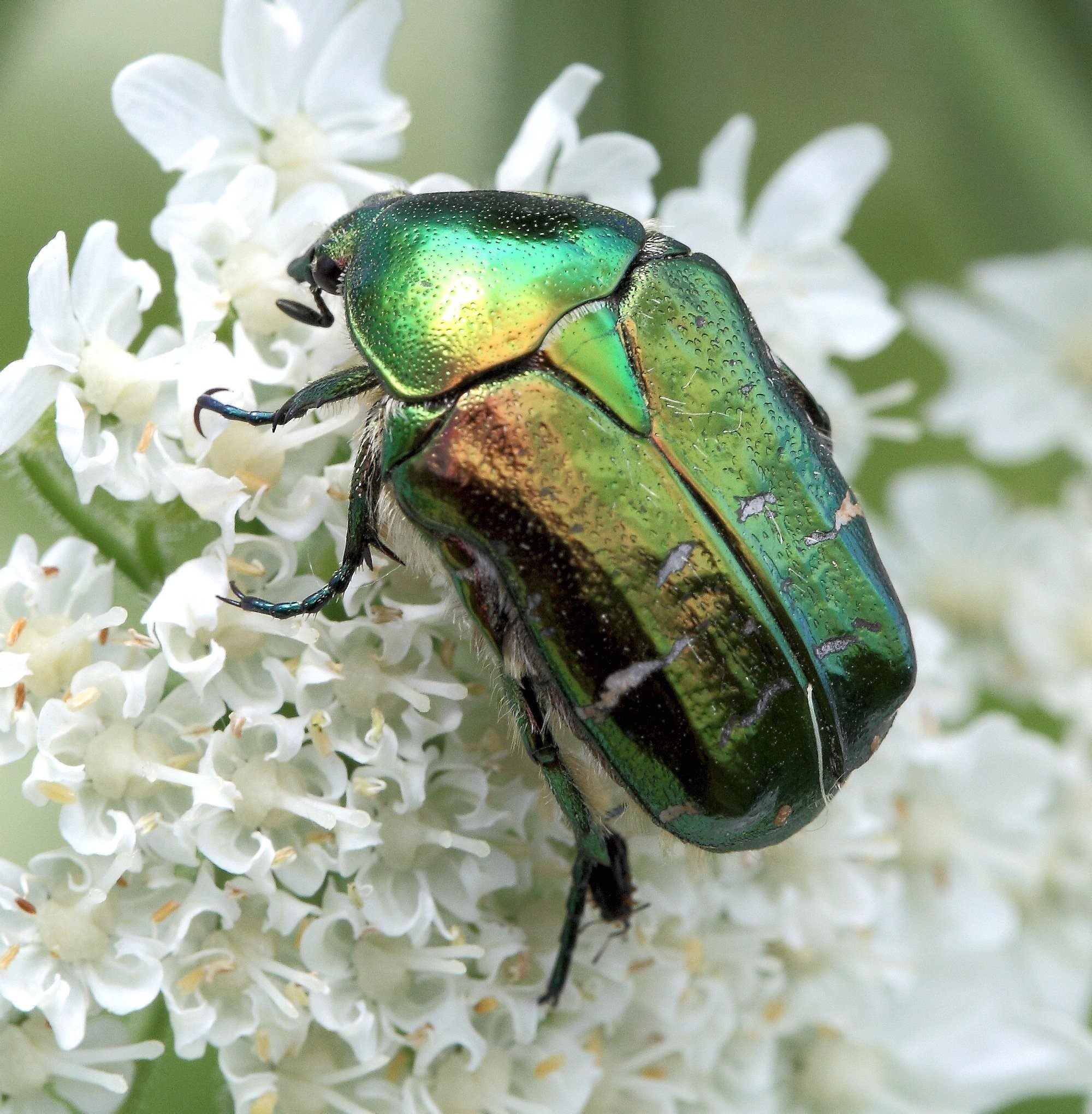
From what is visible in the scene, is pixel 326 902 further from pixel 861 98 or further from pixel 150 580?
pixel 861 98

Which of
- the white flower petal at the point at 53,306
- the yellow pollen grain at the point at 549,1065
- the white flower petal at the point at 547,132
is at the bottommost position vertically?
the yellow pollen grain at the point at 549,1065

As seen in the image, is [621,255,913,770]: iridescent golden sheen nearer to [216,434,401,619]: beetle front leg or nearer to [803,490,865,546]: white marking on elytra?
[803,490,865,546]: white marking on elytra

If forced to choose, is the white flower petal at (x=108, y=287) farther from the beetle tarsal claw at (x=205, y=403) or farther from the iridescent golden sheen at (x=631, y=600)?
the iridescent golden sheen at (x=631, y=600)

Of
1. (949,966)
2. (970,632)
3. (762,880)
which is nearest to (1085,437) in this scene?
(970,632)

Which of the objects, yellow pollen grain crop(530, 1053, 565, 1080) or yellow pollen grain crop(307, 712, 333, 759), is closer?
yellow pollen grain crop(307, 712, 333, 759)

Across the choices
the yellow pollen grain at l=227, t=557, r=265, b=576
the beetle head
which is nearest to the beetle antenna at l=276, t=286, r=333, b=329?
the beetle head

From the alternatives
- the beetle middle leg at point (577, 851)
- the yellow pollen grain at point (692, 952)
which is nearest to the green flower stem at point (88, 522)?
the beetle middle leg at point (577, 851)

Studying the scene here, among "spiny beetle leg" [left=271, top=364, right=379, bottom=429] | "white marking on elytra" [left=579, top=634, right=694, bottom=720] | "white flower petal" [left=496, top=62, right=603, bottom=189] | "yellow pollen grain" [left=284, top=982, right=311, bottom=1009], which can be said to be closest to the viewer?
"white marking on elytra" [left=579, top=634, right=694, bottom=720]

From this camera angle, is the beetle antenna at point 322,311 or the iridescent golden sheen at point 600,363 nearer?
the iridescent golden sheen at point 600,363
